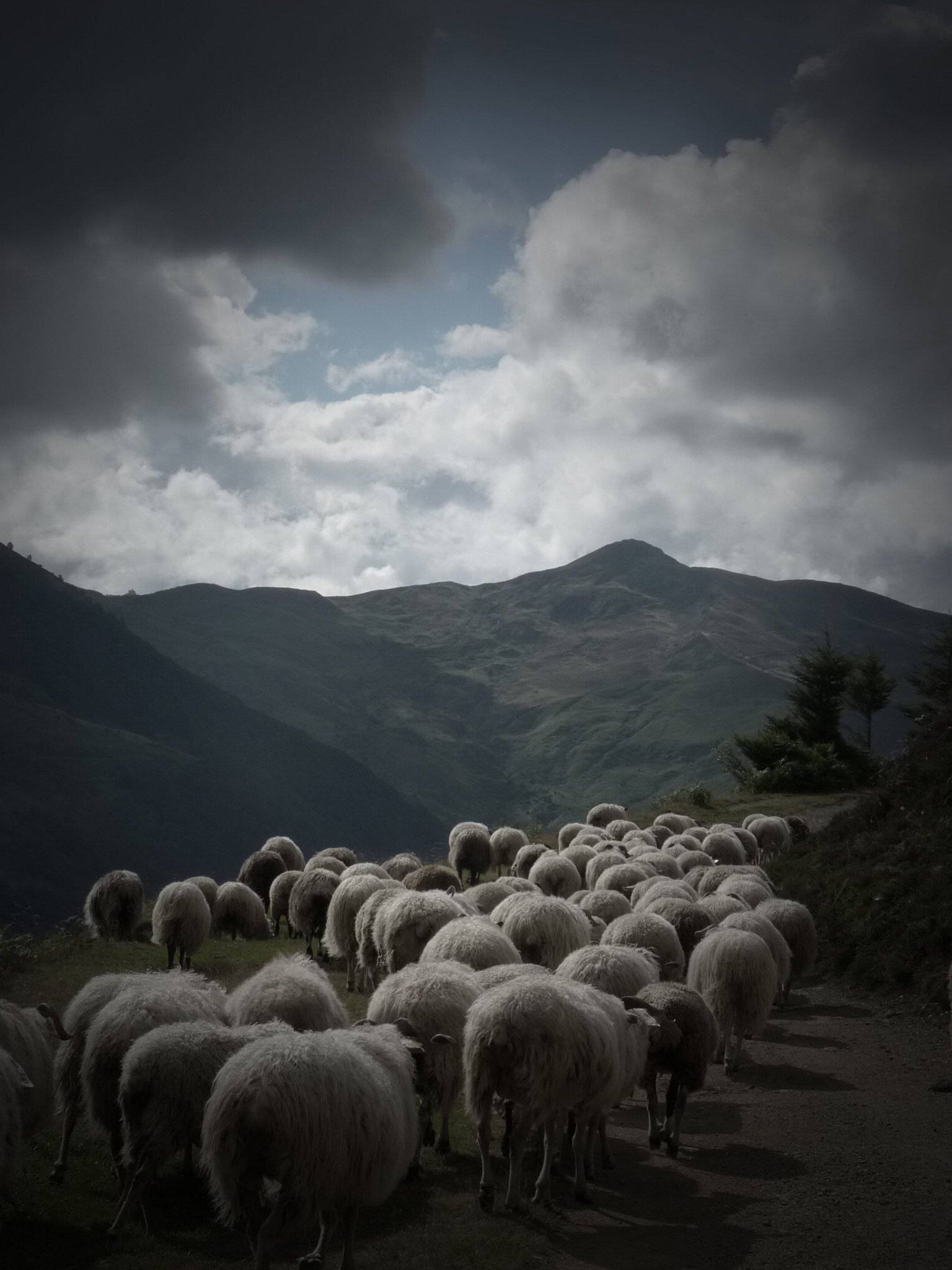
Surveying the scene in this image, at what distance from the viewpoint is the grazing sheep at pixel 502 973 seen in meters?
10.5

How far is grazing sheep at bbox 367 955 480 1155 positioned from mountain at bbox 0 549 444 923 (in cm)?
6906

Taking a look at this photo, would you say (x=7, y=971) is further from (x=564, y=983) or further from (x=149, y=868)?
(x=149, y=868)

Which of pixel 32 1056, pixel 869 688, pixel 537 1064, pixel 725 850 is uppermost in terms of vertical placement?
pixel 869 688

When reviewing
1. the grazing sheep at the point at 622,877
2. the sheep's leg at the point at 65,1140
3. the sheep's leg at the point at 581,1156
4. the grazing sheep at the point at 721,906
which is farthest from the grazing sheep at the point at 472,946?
the grazing sheep at the point at 622,877

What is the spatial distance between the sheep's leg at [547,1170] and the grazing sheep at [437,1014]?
3.92ft

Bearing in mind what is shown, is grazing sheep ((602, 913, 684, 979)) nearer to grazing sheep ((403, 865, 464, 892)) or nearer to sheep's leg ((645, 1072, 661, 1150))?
sheep's leg ((645, 1072, 661, 1150))

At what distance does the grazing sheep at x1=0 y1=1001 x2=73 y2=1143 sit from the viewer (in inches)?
372

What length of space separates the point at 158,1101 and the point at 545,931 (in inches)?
308

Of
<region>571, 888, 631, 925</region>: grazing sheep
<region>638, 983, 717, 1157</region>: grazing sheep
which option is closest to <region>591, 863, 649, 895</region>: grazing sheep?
<region>571, 888, 631, 925</region>: grazing sheep

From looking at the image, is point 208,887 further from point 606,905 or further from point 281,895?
point 606,905

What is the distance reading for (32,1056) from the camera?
9625 millimetres

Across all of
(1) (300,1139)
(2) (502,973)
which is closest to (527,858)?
(2) (502,973)

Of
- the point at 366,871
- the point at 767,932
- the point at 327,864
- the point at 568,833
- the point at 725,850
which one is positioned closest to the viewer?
the point at 767,932

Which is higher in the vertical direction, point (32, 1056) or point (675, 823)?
point (675, 823)
